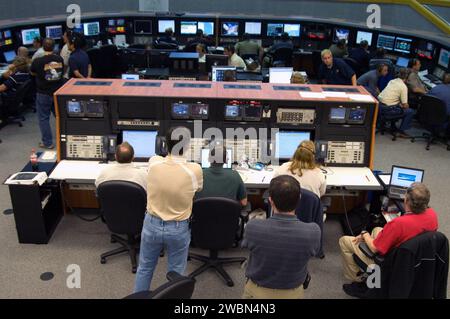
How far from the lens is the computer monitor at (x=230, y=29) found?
10002 millimetres

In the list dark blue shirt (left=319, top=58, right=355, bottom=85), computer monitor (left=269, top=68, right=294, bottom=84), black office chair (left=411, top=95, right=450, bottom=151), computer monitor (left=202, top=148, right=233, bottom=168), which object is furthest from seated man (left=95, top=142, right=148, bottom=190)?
black office chair (left=411, top=95, right=450, bottom=151)

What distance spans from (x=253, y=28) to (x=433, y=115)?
16.2 feet

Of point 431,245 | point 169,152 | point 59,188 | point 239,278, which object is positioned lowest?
point 239,278

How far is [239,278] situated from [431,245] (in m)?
1.46

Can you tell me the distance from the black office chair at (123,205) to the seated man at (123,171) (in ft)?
0.27

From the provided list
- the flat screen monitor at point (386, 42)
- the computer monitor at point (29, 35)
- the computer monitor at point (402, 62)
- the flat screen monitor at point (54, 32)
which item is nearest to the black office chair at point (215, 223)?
the computer monitor at point (29, 35)

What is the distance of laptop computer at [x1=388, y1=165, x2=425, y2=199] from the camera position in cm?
389

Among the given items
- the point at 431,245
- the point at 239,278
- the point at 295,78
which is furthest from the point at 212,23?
the point at 431,245

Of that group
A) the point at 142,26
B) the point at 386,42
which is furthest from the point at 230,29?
the point at 386,42

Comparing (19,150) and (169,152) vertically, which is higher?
(169,152)

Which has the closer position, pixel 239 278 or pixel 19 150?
pixel 239 278

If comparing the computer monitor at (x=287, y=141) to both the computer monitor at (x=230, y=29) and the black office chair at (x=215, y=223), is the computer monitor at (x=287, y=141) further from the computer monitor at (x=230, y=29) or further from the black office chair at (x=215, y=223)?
the computer monitor at (x=230, y=29)

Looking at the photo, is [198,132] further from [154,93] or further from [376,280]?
[376,280]

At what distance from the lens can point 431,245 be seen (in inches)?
110
